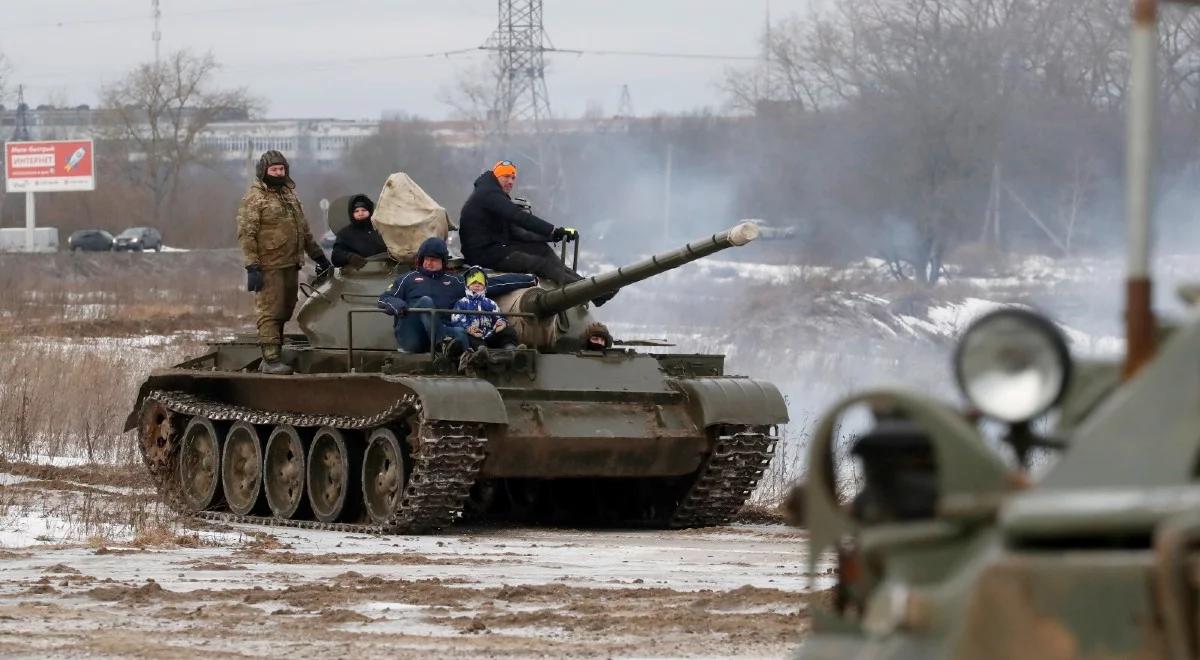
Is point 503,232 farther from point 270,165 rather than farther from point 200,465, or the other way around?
point 200,465

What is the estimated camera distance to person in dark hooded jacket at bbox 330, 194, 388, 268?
15.5 m

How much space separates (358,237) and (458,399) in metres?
3.10

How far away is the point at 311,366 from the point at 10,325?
782 inches

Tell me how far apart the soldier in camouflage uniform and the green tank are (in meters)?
0.17

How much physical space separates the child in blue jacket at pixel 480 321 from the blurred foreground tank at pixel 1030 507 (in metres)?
9.16

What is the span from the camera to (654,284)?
37406 millimetres

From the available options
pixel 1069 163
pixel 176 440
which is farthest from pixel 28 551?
pixel 1069 163

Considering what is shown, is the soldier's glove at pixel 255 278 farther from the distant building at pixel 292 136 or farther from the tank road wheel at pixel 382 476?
the distant building at pixel 292 136

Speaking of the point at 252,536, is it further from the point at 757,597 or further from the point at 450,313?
the point at 757,597

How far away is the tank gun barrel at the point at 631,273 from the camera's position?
12992 millimetres

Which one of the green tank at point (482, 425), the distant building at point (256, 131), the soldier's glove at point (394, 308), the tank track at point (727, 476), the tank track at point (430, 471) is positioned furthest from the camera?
the distant building at point (256, 131)

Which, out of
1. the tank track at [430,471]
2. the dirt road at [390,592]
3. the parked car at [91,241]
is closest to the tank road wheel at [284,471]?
the tank track at [430,471]

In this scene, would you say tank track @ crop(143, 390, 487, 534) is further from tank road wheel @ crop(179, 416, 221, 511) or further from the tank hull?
tank road wheel @ crop(179, 416, 221, 511)

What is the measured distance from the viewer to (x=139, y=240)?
198 feet
